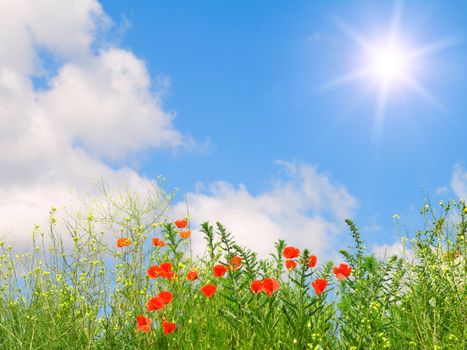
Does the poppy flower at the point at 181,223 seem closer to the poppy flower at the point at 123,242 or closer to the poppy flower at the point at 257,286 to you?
the poppy flower at the point at 123,242

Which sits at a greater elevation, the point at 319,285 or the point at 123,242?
A: the point at 123,242

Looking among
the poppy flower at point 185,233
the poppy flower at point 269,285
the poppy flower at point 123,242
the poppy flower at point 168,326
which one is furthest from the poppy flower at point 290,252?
the poppy flower at point 123,242

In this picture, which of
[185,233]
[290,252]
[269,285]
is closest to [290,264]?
[290,252]

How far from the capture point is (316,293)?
4.21 metres

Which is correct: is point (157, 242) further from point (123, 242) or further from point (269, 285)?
point (269, 285)

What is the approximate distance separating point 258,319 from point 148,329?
1.04m

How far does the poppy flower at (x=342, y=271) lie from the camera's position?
441 cm

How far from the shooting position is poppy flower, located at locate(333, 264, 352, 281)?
14.5 feet

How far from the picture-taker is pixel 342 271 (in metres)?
4.41

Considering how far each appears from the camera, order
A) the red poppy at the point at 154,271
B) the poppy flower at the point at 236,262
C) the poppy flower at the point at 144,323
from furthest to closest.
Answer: the red poppy at the point at 154,271
the poppy flower at the point at 144,323
the poppy flower at the point at 236,262

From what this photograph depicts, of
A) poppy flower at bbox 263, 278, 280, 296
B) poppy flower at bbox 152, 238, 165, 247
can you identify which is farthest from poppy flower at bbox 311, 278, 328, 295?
poppy flower at bbox 152, 238, 165, 247

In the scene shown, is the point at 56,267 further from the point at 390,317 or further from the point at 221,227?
the point at 390,317

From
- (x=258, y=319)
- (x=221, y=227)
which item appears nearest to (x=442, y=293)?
(x=258, y=319)

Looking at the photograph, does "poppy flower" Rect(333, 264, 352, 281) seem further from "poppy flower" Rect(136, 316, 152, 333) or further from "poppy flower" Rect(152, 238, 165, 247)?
"poppy flower" Rect(152, 238, 165, 247)
